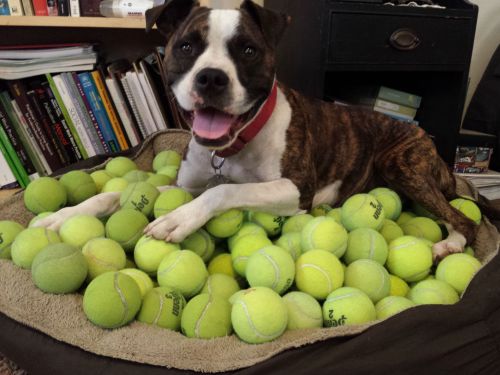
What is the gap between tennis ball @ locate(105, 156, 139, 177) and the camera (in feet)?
6.65

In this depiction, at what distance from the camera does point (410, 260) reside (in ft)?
4.48

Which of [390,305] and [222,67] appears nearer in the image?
[390,305]

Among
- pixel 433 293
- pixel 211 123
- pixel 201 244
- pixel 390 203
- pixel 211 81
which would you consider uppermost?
pixel 211 81

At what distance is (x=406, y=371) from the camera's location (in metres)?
0.95

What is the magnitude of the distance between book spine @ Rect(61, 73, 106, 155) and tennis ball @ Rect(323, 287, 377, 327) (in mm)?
1759

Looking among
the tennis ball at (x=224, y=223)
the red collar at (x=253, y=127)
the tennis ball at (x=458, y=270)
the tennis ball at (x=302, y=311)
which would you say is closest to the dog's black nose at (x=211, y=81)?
the red collar at (x=253, y=127)

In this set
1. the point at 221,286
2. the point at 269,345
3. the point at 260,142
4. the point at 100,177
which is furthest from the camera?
the point at 100,177

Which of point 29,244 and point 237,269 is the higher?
point 29,244

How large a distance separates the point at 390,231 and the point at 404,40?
3.33 ft

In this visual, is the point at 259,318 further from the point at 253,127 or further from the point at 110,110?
the point at 110,110

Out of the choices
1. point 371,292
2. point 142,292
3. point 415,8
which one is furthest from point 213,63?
point 415,8

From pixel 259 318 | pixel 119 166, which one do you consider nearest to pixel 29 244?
pixel 259 318

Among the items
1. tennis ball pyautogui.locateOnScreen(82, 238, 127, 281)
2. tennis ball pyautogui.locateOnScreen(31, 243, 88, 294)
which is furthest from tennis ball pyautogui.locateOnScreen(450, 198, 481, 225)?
tennis ball pyautogui.locateOnScreen(31, 243, 88, 294)

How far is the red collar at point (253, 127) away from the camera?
58.2 inches
